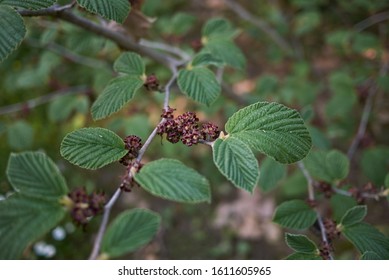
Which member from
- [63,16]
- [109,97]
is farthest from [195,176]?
[63,16]

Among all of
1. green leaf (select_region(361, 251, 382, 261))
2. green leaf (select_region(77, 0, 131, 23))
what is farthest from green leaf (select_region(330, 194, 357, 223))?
green leaf (select_region(77, 0, 131, 23))

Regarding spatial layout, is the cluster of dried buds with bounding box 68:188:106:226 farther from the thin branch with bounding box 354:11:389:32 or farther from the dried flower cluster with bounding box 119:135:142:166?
the thin branch with bounding box 354:11:389:32

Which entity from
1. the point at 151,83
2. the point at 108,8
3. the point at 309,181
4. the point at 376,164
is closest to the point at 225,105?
the point at 376,164

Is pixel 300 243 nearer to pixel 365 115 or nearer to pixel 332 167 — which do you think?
pixel 332 167

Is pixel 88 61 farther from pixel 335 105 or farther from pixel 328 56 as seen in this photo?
pixel 328 56

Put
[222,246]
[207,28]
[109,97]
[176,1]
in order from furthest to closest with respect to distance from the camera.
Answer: [176,1], [222,246], [207,28], [109,97]

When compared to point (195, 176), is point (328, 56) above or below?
above
